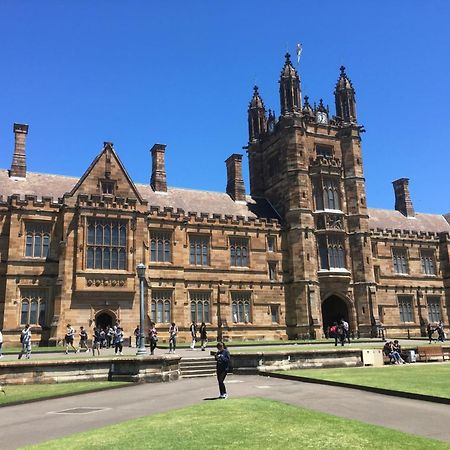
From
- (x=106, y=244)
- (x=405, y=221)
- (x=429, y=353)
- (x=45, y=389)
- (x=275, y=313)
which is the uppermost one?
(x=405, y=221)

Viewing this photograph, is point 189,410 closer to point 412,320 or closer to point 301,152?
point 301,152

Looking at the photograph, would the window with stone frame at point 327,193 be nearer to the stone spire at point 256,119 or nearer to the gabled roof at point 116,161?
the stone spire at point 256,119

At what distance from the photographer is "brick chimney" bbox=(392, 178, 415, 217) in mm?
55959

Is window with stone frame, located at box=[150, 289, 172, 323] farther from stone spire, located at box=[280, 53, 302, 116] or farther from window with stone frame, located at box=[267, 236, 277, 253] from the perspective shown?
stone spire, located at box=[280, 53, 302, 116]

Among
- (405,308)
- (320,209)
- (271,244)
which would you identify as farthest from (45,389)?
(405,308)

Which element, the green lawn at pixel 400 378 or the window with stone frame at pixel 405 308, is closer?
the green lawn at pixel 400 378

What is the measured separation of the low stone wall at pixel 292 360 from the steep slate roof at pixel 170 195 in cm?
2246

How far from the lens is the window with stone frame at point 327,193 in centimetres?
4462

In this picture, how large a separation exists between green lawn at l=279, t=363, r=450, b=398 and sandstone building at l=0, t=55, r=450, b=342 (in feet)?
62.8

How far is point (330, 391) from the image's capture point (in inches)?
550

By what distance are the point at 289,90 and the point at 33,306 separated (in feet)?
96.7

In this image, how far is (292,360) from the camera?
20.0 m

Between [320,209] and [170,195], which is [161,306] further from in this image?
[320,209]

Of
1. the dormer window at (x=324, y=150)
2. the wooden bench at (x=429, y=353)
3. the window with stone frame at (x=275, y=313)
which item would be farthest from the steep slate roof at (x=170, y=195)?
the wooden bench at (x=429, y=353)
